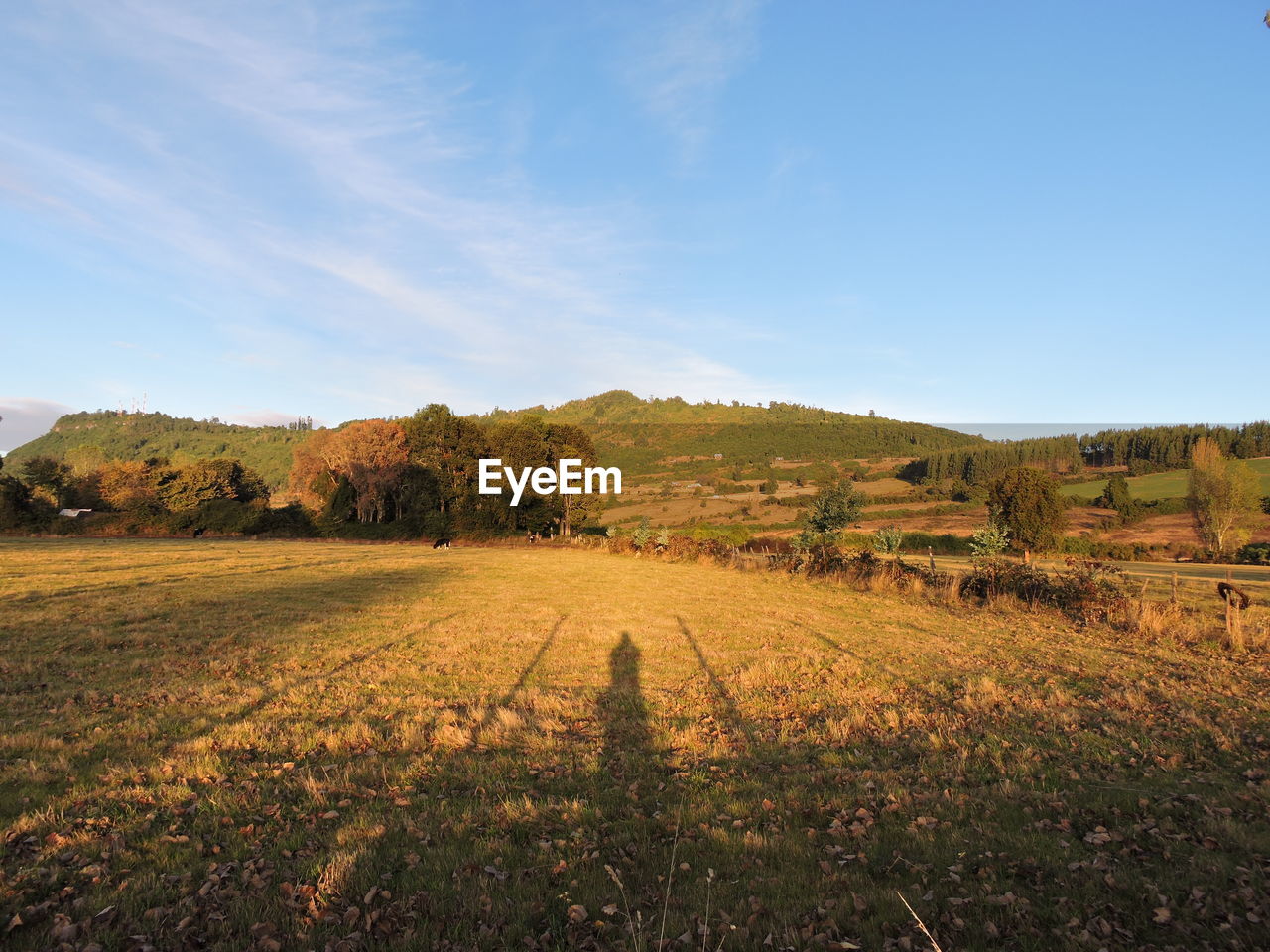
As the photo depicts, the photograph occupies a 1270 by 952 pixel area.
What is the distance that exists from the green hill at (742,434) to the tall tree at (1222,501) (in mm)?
58068

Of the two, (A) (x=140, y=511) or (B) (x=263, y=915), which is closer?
(B) (x=263, y=915)

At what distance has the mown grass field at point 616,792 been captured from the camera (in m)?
4.34

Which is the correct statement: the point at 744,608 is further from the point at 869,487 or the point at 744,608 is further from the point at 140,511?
the point at 869,487

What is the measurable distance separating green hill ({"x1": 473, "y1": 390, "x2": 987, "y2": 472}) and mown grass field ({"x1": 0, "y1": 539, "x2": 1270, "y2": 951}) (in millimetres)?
112372

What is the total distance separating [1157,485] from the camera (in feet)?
283

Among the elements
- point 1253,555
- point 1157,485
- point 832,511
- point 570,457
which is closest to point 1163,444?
point 1157,485

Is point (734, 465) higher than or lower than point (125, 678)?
higher

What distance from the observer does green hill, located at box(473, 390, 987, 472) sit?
137625 mm

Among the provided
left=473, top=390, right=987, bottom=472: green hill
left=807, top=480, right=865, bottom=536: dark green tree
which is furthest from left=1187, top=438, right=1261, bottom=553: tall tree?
left=473, top=390, right=987, bottom=472: green hill

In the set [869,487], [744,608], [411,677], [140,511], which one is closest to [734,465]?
[869,487]

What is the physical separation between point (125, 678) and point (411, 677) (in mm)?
5051

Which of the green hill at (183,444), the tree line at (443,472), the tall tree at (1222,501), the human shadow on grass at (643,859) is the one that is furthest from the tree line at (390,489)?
the green hill at (183,444)

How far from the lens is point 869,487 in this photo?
342 feet

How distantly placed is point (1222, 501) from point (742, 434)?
9716 centimetres
